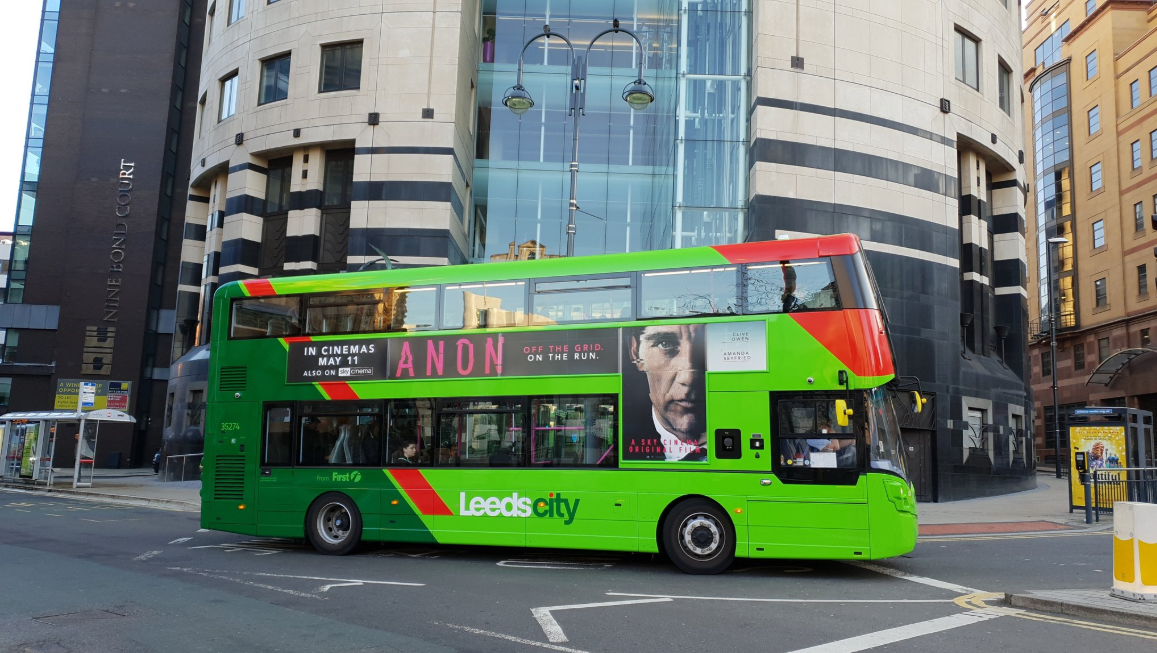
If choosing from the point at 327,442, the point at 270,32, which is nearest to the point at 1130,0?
the point at 270,32

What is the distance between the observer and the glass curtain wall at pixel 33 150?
148 feet

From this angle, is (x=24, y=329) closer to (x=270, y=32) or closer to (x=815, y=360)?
(x=270, y=32)

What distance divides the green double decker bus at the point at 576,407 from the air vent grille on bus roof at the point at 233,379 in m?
0.04

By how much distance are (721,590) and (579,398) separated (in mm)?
3238

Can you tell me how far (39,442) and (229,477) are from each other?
20193mm

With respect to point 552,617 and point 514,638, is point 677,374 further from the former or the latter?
point 514,638

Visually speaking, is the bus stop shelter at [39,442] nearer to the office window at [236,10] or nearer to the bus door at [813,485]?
the office window at [236,10]

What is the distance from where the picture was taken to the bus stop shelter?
2706 cm

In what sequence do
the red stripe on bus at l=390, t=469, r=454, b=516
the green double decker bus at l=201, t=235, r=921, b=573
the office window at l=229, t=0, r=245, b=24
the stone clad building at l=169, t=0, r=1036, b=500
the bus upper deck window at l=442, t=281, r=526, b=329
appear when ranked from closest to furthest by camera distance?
the green double decker bus at l=201, t=235, r=921, b=573, the bus upper deck window at l=442, t=281, r=526, b=329, the red stripe on bus at l=390, t=469, r=454, b=516, the stone clad building at l=169, t=0, r=1036, b=500, the office window at l=229, t=0, r=245, b=24

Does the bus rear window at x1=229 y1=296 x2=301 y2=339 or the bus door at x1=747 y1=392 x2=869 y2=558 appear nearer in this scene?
the bus door at x1=747 y1=392 x2=869 y2=558

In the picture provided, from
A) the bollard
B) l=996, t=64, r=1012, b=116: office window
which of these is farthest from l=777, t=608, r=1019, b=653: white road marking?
l=996, t=64, r=1012, b=116: office window

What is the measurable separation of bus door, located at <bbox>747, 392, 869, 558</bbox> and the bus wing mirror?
0.03 metres

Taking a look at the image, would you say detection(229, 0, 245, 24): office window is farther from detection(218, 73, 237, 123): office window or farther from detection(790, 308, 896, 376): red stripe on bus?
detection(790, 308, 896, 376): red stripe on bus

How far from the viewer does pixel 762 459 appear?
1048 cm
